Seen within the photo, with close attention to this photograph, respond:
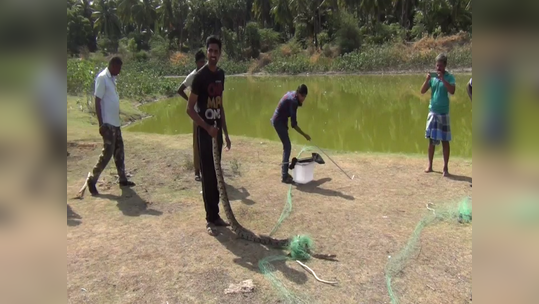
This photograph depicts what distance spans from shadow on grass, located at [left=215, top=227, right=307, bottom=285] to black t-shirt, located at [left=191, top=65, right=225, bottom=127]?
1.16 meters

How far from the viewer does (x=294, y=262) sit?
11.9ft

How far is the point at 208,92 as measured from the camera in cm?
402

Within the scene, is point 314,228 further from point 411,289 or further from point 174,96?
point 174,96

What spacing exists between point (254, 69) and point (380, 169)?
34047 mm

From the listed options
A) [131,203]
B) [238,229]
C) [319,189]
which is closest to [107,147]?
[131,203]

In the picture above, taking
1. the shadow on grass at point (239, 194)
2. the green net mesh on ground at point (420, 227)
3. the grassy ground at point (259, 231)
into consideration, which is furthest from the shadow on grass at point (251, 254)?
the shadow on grass at point (239, 194)

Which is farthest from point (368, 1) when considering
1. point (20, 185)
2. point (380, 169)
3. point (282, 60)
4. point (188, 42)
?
point (20, 185)

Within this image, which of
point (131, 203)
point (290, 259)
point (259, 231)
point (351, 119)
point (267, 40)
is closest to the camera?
point (290, 259)

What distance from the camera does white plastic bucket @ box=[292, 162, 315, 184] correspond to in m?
5.85

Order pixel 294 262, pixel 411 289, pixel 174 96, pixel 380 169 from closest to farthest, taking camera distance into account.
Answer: pixel 411 289
pixel 294 262
pixel 380 169
pixel 174 96

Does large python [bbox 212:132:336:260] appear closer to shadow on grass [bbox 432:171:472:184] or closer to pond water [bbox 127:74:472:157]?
shadow on grass [bbox 432:171:472:184]

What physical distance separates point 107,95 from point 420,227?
4.13m

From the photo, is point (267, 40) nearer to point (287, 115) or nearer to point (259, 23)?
point (259, 23)

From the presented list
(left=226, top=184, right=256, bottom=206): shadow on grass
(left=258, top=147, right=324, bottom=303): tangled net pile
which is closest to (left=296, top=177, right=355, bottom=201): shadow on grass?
(left=226, top=184, right=256, bottom=206): shadow on grass
